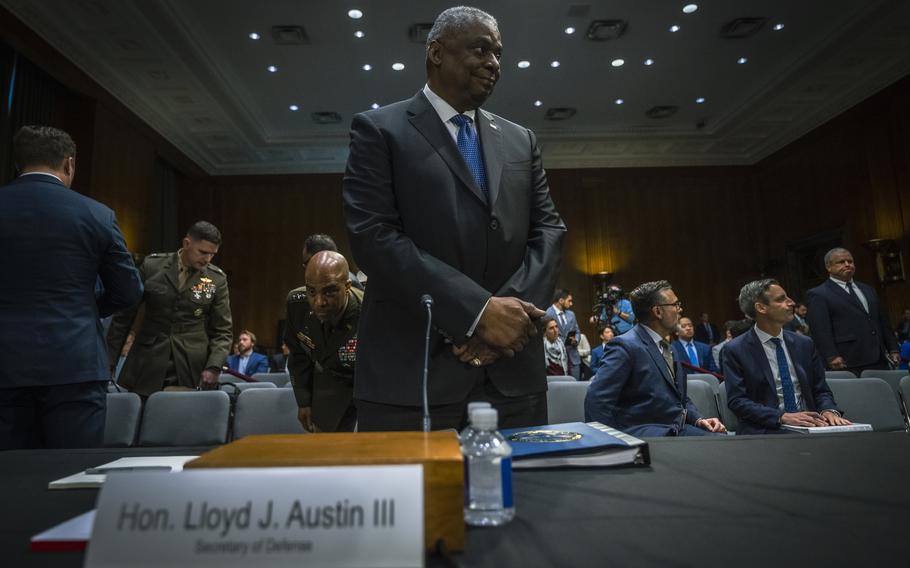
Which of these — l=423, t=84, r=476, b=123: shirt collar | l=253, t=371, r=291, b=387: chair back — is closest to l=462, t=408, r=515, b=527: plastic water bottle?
l=423, t=84, r=476, b=123: shirt collar

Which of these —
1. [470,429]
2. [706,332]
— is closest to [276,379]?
[470,429]

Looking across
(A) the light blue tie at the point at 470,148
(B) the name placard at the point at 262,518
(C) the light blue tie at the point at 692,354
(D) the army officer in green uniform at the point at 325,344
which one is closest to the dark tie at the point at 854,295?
(C) the light blue tie at the point at 692,354

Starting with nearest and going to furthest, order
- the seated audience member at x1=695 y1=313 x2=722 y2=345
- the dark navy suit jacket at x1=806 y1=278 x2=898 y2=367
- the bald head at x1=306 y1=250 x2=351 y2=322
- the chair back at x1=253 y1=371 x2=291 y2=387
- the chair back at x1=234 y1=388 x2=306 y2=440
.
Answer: the bald head at x1=306 y1=250 x2=351 y2=322 → the chair back at x1=234 y1=388 x2=306 y2=440 → the chair back at x1=253 y1=371 x2=291 y2=387 → the dark navy suit jacket at x1=806 y1=278 x2=898 y2=367 → the seated audience member at x1=695 y1=313 x2=722 y2=345

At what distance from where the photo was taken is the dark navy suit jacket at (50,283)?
1615mm

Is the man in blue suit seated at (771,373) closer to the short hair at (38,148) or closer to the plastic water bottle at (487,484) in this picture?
the plastic water bottle at (487,484)

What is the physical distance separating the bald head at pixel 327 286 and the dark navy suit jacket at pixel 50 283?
2.13 ft

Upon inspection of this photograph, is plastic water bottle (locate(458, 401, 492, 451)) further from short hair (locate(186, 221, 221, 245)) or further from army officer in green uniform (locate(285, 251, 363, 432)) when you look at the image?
short hair (locate(186, 221, 221, 245))

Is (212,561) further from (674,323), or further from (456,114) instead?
(674,323)

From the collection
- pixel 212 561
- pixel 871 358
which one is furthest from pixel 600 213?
pixel 212 561

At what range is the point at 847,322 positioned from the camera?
4742 mm

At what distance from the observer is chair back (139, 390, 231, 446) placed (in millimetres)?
2291

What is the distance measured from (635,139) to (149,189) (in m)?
7.84

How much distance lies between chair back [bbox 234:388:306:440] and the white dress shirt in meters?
2.27

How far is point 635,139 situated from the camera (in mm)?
9914
